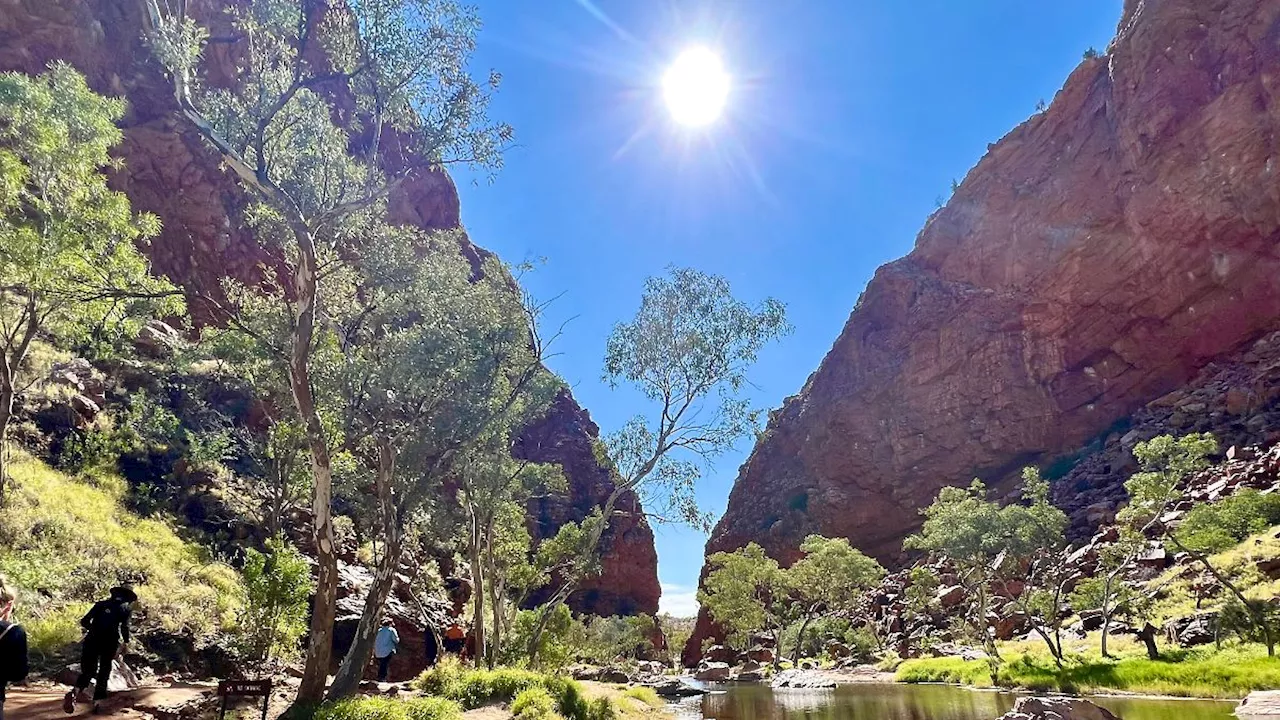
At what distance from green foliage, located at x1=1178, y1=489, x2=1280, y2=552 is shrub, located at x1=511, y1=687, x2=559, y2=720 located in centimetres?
2338

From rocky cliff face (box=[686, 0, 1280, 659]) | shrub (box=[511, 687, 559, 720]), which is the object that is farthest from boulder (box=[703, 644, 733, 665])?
shrub (box=[511, 687, 559, 720])

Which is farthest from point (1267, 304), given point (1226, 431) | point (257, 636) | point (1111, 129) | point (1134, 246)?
point (257, 636)

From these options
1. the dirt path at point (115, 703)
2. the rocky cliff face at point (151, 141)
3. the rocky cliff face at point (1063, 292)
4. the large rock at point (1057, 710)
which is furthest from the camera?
the rocky cliff face at point (1063, 292)

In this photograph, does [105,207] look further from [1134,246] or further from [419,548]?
[1134,246]

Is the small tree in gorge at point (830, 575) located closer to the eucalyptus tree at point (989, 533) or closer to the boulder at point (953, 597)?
the boulder at point (953, 597)

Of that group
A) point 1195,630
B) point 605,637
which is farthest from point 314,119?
point 605,637

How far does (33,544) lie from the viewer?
51.4ft

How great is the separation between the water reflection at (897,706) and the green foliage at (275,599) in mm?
12449

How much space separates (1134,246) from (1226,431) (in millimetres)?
20960

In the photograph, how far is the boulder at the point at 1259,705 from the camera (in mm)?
14000

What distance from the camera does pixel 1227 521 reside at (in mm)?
25391

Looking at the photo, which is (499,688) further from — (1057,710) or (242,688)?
(1057,710)

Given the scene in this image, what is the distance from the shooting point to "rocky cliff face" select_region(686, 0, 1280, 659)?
55188 millimetres

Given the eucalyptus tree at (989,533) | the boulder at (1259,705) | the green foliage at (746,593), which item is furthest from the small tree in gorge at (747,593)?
the boulder at (1259,705)
